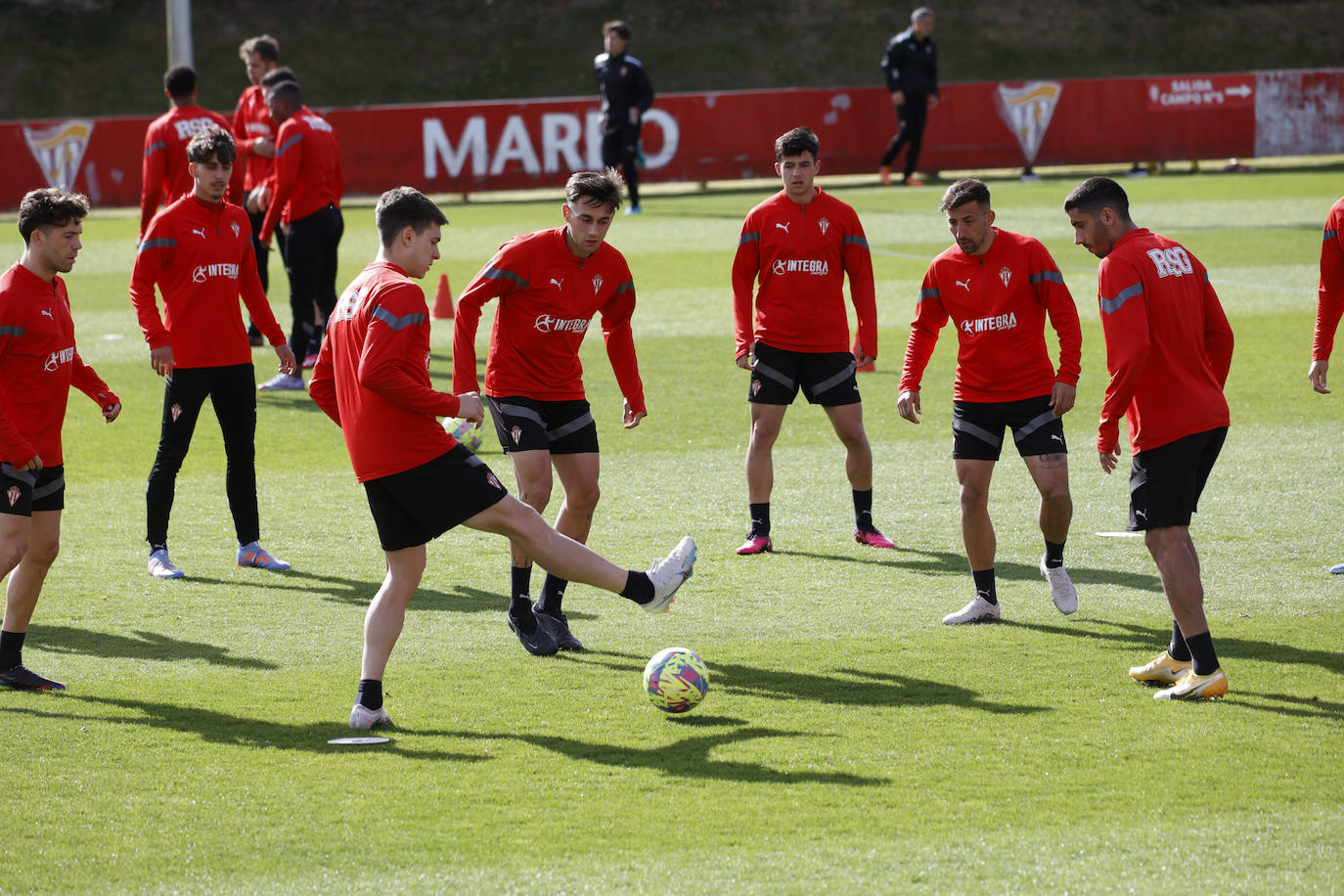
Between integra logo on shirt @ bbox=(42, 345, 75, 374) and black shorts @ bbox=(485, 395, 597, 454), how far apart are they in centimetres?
181

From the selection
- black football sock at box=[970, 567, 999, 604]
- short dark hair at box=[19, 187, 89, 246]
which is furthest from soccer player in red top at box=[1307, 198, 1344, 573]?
short dark hair at box=[19, 187, 89, 246]

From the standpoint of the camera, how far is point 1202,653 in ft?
19.3

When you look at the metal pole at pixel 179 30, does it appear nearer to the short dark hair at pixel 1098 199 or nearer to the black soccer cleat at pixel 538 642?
the black soccer cleat at pixel 538 642

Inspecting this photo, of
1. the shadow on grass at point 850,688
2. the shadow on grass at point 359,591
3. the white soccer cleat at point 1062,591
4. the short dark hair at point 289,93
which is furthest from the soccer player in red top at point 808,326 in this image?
the short dark hair at point 289,93

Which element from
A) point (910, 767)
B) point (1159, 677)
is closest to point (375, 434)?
point (910, 767)

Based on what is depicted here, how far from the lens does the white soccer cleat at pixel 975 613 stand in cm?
712

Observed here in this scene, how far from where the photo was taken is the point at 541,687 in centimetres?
632

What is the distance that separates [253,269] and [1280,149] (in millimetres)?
26848

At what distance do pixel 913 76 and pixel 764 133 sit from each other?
131 inches

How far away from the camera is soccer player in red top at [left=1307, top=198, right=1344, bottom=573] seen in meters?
7.69

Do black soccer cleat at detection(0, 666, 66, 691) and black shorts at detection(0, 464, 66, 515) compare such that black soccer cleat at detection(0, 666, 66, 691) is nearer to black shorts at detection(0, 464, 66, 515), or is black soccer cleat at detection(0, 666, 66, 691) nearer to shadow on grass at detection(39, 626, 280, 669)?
shadow on grass at detection(39, 626, 280, 669)

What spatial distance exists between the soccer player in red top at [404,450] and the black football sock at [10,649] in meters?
1.60

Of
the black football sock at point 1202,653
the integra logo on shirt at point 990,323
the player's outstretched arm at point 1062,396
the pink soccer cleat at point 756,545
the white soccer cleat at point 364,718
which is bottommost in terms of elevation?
the pink soccer cleat at point 756,545

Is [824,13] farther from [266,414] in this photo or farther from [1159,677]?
[1159,677]
